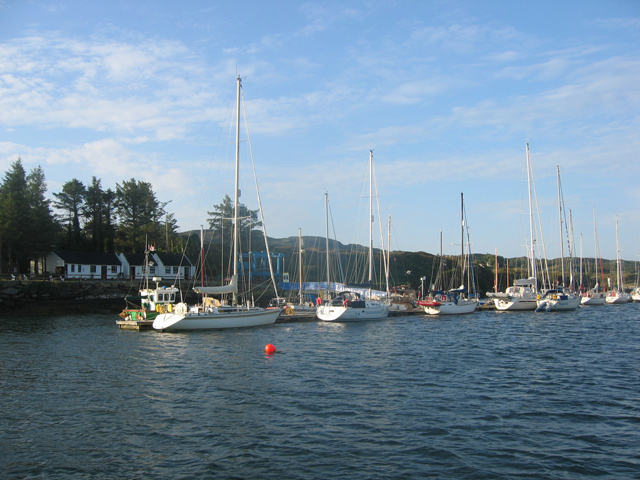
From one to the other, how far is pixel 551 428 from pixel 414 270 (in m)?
113

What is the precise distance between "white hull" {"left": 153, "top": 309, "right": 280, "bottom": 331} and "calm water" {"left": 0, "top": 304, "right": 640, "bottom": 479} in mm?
5535

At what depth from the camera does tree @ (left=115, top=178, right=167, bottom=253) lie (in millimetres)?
90312

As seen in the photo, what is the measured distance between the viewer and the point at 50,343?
32.2 meters

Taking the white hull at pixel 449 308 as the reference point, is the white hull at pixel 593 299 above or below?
below

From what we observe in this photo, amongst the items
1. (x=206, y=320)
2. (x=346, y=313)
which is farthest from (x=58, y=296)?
(x=346, y=313)

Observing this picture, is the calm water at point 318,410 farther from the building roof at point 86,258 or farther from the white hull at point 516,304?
the building roof at point 86,258

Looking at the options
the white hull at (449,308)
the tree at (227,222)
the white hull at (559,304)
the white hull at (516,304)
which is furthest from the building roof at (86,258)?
the white hull at (559,304)

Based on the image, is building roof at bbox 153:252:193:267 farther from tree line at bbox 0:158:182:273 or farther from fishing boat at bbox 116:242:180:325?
fishing boat at bbox 116:242:180:325

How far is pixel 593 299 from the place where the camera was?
78875 mm

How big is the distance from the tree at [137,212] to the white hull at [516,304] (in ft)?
201

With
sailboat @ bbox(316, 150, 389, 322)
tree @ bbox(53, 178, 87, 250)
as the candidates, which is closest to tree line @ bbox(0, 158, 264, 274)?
tree @ bbox(53, 178, 87, 250)

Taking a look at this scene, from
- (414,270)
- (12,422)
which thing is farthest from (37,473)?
(414,270)

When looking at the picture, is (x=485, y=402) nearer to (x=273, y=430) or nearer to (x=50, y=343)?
(x=273, y=430)

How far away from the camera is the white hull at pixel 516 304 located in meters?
63.8
